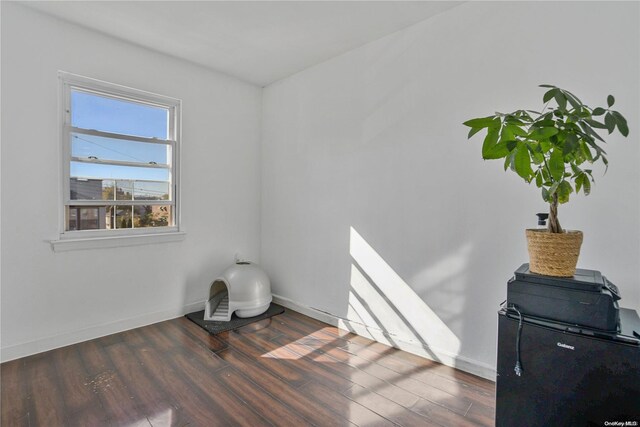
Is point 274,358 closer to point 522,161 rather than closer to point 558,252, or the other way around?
point 558,252

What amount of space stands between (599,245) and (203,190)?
3305 millimetres

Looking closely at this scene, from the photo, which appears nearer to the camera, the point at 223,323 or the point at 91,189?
the point at 91,189

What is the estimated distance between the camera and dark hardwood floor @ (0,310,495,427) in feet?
5.74

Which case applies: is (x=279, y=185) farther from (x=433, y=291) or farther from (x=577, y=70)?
(x=577, y=70)

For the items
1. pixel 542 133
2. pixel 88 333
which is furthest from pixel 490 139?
pixel 88 333

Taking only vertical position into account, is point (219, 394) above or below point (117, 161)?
below

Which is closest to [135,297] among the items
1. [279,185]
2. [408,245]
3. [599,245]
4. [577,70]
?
[279,185]

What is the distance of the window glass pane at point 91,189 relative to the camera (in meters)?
2.65

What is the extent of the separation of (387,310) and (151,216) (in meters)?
2.44

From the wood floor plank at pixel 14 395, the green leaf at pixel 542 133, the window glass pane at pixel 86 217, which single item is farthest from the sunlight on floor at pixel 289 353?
the green leaf at pixel 542 133

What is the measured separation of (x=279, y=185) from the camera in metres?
3.67

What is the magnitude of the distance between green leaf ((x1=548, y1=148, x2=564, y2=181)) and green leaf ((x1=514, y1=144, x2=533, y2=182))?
129 millimetres

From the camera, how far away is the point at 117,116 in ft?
9.44

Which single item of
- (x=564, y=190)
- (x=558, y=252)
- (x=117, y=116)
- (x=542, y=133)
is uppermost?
(x=117, y=116)
